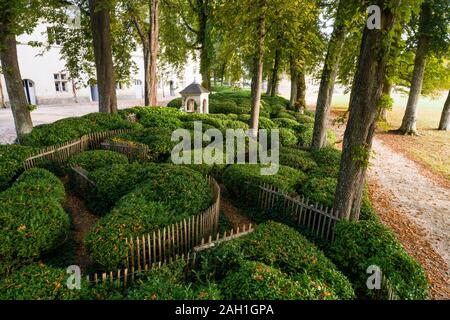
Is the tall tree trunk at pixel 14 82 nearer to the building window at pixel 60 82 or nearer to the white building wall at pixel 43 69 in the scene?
the white building wall at pixel 43 69

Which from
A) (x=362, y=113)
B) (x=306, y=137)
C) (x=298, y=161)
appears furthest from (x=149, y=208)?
(x=306, y=137)

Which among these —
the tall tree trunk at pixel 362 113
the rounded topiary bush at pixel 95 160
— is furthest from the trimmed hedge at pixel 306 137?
the rounded topiary bush at pixel 95 160

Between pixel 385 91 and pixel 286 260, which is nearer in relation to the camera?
pixel 286 260

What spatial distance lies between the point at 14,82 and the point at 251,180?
988 centimetres

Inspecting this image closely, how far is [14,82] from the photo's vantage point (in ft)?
36.9

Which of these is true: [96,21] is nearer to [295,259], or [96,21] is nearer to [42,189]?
[42,189]

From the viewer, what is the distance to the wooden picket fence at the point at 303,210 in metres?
6.62

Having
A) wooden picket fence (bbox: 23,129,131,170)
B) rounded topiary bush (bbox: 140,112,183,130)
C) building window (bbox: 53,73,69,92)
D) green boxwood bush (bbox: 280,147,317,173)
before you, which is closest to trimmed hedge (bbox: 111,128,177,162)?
wooden picket fence (bbox: 23,129,131,170)

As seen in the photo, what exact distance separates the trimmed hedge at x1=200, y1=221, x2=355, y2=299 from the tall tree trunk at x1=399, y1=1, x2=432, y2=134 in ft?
63.5

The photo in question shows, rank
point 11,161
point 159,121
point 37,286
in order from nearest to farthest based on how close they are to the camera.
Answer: point 37,286 → point 11,161 → point 159,121

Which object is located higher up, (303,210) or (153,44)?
(153,44)

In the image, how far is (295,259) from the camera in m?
4.85

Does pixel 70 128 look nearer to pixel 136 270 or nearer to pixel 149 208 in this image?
pixel 149 208
